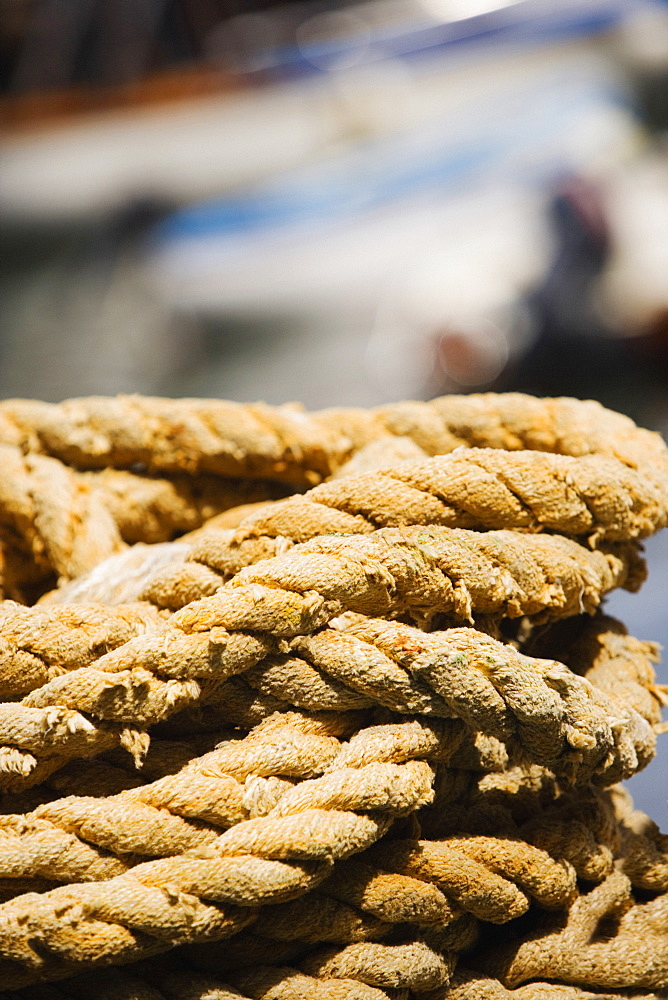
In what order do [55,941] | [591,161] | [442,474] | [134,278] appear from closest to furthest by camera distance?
[55,941]
[442,474]
[591,161]
[134,278]

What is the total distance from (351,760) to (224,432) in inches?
16.4

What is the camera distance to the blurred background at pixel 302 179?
109 inches

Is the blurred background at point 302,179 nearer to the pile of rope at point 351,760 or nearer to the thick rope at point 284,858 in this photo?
the pile of rope at point 351,760

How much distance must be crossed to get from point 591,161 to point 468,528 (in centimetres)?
237

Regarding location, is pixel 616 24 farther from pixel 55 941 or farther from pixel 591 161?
pixel 55 941

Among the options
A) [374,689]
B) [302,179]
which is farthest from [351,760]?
[302,179]

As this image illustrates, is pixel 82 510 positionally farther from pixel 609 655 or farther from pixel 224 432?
pixel 609 655

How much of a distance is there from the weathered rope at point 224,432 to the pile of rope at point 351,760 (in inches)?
7.8

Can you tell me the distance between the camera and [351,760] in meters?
0.60

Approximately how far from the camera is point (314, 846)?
55cm

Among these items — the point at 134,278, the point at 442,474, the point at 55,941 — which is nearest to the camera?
the point at 55,941

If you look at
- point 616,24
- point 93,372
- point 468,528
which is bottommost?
point 468,528

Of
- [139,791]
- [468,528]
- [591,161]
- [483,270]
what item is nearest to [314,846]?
[139,791]

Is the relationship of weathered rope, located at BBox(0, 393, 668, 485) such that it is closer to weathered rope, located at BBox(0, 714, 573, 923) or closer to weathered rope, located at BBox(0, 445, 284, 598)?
weathered rope, located at BBox(0, 445, 284, 598)
